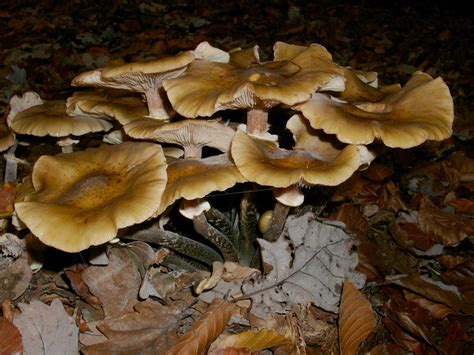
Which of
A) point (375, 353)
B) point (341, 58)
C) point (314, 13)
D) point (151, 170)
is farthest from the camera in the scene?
point (314, 13)

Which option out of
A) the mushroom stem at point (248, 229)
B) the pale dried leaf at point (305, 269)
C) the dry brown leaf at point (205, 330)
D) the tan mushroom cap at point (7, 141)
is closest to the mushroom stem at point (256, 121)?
the mushroom stem at point (248, 229)

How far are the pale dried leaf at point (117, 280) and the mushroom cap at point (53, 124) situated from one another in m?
0.91

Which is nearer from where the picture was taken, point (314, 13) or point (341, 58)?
point (341, 58)

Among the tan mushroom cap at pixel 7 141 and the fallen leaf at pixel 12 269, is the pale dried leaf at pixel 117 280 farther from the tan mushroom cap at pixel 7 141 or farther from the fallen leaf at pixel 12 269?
the tan mushroom cap at pixel 7 141

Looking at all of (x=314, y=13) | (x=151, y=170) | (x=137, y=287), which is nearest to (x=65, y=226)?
(x=151, y=170)

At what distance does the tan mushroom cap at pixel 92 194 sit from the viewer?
2158 mm

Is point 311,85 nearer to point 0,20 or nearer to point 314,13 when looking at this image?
point 0,20

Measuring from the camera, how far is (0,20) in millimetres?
9242

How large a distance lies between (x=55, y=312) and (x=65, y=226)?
2.66 ft

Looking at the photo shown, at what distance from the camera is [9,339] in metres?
2.54

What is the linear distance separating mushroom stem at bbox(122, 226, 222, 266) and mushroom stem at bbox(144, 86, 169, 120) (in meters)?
0.80

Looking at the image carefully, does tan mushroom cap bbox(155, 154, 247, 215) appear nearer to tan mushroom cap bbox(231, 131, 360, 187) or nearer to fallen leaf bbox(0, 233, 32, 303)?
tan mushroom cap bbox(231, 131, 360, 187)

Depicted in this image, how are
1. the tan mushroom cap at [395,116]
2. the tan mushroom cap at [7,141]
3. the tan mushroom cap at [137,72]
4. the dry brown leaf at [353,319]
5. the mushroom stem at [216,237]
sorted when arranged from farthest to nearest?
the tan mushroom cap at [7,141] → the mushroom stem at [216,237] → the dry brown leaf at [353,319] → the tan mushroom cap at [137,72] → the tan mushroom cap at [395,116]

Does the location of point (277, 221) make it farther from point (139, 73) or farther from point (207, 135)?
point (139, 73)
